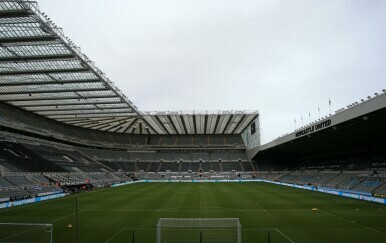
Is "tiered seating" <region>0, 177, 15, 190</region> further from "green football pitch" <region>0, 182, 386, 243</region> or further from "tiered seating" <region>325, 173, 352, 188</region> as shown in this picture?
"tiered seating" <region>325, 173, 352, 188</region>

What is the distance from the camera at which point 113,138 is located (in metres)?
89.4

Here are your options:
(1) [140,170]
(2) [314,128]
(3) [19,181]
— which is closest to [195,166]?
(1) [140,170]

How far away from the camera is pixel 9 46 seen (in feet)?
84.9

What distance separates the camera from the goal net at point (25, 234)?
14547mm

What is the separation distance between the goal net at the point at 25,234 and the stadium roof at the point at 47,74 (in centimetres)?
Result: 1464

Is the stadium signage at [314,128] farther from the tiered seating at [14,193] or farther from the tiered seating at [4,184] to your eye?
the tiered seating at [4,184]

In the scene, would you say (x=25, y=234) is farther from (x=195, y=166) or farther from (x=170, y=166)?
(x=195, y=166)

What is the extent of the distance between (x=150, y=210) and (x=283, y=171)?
173ft

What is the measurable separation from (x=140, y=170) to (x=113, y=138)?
12.9 meters

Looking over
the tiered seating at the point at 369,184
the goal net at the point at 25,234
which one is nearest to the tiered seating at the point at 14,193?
the goal net at the point at 25,234

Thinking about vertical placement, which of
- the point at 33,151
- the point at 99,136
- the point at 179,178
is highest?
the point at 99,136

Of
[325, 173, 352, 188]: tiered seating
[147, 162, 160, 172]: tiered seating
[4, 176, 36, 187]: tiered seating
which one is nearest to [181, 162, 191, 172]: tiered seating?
[147, 162, 160, 172]: tiered seating

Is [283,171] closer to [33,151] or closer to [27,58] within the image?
[33,151]

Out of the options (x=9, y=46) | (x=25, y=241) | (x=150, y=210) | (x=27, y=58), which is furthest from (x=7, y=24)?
(x=150, y=210)
